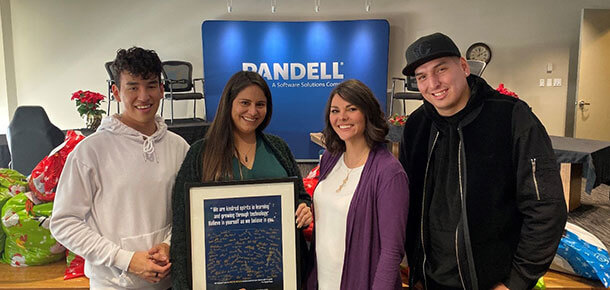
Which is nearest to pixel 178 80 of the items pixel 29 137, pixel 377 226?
pixel 29 137

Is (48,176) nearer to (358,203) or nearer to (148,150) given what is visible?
(148,150)

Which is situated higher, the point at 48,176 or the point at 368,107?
the point at 368,107

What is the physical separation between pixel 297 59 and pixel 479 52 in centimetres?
351

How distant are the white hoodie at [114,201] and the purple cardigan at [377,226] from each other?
0.68 m

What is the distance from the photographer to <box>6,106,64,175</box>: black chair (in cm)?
403

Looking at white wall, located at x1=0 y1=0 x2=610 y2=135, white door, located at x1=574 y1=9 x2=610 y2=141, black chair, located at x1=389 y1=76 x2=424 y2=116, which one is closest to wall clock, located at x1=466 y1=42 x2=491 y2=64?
white wall, located at x1=0 y1=0 x2=610 y2=135

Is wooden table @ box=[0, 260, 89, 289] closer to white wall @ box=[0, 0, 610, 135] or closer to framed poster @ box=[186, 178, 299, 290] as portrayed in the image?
framed poster @ box=[186, 178, 299, 290]

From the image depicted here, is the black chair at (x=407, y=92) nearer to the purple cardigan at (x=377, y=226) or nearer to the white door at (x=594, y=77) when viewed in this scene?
the white door at (x=594, y=77)

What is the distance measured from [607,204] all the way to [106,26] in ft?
28.4

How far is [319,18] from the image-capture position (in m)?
8.15

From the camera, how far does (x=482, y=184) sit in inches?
54.9

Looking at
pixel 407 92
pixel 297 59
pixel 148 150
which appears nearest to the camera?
pixel 148 150

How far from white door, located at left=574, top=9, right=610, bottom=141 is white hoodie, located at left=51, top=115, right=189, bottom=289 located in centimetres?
733

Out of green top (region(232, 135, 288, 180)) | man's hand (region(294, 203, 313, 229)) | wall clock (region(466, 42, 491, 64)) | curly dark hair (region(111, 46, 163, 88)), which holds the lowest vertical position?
man's hand (region(294, 203, 313, 229))
